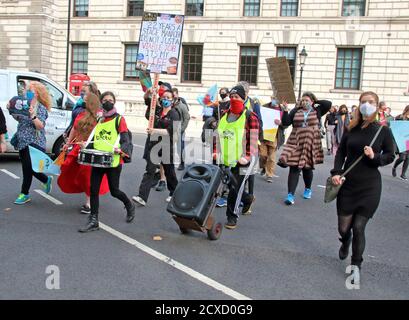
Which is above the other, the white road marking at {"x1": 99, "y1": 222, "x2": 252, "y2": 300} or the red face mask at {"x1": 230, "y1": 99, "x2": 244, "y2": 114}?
the red face mask at {"x1": 230, "y1": 99, "x2": 244, "y2": 114}

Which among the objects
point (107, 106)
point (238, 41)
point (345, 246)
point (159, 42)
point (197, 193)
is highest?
point (238, 41)

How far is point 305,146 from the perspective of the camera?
25.8 feet

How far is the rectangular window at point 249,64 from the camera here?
29531mm

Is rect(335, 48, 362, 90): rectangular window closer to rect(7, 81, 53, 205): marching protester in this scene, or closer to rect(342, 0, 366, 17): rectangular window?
rect(342, 0, 366, 17): rectangular window

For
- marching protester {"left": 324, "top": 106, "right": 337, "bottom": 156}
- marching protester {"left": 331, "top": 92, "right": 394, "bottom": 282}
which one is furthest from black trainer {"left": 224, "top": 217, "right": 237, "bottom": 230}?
marching protester {"left": 324, "top": 106, "right": 337, "bottom": 156}

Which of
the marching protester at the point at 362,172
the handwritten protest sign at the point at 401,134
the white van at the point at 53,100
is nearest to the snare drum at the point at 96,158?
the marching protester at the point at 362,172

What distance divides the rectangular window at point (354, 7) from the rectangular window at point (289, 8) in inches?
114

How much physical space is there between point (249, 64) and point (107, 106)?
2486cm

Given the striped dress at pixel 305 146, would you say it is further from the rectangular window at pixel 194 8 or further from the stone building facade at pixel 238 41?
the rectangular window at pixel 194 8

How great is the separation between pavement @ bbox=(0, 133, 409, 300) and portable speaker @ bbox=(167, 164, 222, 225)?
40cm

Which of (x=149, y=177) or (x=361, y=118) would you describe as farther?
(x=149, y=177)

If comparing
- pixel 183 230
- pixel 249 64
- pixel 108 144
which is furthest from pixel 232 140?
pixel 249 64

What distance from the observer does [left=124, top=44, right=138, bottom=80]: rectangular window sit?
105 feet

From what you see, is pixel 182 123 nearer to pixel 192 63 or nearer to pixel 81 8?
pixel 192 63
